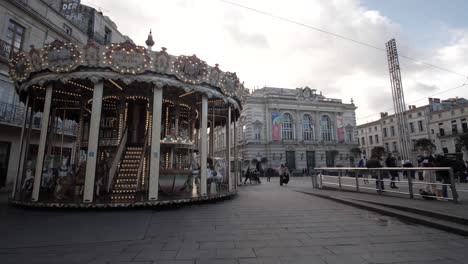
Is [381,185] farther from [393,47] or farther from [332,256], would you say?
[393,47]

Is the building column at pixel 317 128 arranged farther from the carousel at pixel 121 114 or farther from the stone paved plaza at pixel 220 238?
the stone paved plaza at pixel 220 238

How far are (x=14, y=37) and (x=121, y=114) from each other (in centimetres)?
1014

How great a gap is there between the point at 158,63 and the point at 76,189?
604cm

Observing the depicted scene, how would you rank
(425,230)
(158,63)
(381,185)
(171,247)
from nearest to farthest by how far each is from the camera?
(171,247), (425,230), (158,63), (381,185)

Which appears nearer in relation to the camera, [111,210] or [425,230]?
[425,230]

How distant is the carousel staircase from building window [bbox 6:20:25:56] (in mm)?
10524

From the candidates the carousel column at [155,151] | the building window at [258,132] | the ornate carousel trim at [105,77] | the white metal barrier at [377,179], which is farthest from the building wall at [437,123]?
the carousel column at [155,151]

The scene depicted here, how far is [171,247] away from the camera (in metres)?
4.28

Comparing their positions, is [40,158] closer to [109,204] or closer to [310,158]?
[109,204]

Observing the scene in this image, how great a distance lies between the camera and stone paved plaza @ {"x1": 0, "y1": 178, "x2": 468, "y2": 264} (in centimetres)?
379

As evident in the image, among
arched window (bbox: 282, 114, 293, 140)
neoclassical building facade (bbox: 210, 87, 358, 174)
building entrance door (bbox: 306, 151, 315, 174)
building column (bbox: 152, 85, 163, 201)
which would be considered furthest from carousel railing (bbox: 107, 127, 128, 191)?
building entrance door (bbox: 306, 151, 315, 174)

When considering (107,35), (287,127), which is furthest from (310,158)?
(107,35)

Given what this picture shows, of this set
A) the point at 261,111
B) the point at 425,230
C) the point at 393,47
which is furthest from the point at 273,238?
the point at 261,111

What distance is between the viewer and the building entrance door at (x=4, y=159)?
14.2 meters
